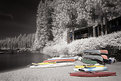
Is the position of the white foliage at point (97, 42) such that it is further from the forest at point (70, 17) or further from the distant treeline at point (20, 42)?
the distant treeline at point (20, 42)

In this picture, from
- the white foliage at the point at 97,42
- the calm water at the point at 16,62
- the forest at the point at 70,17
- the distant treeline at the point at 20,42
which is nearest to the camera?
the white foliage at the point at 97,42

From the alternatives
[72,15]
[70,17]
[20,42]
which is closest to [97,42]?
[70,17]

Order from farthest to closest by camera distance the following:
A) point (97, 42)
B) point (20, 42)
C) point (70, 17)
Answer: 1. point (20, 42)
2. point (70, 17)
3. point (97, 42)

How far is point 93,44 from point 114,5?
930 cm

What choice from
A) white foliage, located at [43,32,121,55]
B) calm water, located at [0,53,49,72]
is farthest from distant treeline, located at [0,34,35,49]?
white foliage, located at [43,32,121,55]

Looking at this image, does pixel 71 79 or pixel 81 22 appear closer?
pixel 71 79

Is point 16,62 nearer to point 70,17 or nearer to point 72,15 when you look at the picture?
point 70,17

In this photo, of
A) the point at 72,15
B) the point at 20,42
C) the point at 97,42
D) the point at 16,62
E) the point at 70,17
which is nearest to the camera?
the point at 97,42

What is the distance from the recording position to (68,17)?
2706cm

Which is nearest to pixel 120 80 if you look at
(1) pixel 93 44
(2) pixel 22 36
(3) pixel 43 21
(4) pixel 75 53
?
(1) pixel 93 44

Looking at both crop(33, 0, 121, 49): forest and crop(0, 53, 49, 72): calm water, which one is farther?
crop(33, 0, 121, 49): forest

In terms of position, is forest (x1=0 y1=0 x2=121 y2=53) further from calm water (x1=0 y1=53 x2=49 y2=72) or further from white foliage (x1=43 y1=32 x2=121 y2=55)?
calm water (x1=0 y1=53 x2=49 y2=72)

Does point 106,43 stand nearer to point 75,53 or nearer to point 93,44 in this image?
point 93,44

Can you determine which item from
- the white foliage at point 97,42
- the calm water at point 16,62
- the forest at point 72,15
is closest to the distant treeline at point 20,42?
the forest at point 72,15
